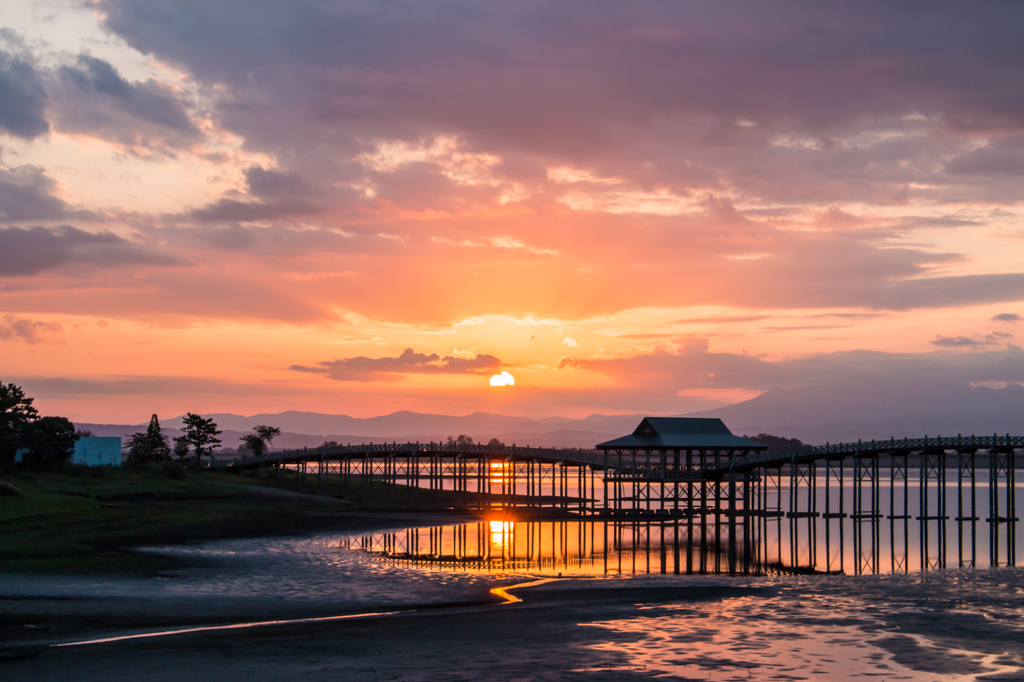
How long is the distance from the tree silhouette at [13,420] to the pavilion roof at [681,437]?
4690 centimetres

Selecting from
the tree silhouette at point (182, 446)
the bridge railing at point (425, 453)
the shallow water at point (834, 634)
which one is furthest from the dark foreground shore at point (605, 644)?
the tree silhouette at point (182, 446)

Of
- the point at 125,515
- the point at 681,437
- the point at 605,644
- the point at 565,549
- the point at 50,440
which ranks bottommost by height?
the point at 565,549

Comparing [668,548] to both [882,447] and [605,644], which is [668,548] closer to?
[882,447]

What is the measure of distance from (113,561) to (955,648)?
86.6 feet

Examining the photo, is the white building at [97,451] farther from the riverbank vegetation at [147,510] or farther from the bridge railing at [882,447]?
the bridge railing at [882,447]

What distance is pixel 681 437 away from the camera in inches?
2830

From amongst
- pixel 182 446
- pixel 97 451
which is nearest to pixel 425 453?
pixel 182 446

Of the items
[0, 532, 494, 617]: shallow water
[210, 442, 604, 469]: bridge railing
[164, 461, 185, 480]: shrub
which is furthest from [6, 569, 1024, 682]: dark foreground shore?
[164, 461, 185, 480]: shrub

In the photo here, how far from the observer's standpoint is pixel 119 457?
105 meters

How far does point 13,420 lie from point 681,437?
54837mm

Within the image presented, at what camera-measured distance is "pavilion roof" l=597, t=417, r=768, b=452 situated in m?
70.9

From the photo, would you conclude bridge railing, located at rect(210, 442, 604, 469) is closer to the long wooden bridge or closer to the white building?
the long wooden bridge

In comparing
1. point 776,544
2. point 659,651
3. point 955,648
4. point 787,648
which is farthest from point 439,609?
point 776,544

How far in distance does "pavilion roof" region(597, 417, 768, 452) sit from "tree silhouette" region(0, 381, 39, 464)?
1846 inches
